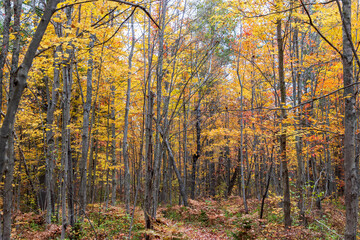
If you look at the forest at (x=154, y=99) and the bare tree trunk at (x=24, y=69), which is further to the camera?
the forest at (x=154, y=99)

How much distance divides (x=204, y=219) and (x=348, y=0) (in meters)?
8.84

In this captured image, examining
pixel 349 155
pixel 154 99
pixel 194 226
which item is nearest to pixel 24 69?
pixel 349 155

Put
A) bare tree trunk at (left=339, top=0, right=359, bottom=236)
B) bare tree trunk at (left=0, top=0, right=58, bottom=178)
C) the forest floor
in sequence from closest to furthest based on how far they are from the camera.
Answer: bare tree trunk at (left=0, top=0, right=58, bottom=178) < bare tree trunk at (left=339, top=0, right=359, bottom=236) < the forest floor

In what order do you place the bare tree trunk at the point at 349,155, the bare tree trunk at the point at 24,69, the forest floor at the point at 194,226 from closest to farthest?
the bare tree trunk at the point at 24,69 < the bare tree trunk at the point at 349,155 < the forest floor at the point at 194,226

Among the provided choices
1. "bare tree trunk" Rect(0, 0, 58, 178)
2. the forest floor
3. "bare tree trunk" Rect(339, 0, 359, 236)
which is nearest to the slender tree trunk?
"bare tree trunk" Rect(339, 0, 359, 236)

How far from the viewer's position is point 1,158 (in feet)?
5.32

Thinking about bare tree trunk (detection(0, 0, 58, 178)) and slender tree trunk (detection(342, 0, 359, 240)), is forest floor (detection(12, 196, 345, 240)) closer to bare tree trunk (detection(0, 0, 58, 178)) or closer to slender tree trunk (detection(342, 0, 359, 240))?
slender tree trunk (detection(342, 0, 359, 240))

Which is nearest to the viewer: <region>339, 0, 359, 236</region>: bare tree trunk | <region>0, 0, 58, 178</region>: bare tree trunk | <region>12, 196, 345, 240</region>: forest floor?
<region>0, 0, 58, 178</region>: bare tree trunk

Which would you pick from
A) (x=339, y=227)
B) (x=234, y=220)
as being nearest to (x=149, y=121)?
(x=234, y=220)

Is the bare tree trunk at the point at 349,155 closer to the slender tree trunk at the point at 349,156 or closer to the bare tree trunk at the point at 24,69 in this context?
the slender tree trunk at the point at 349,156

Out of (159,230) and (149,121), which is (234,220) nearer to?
(159,230)

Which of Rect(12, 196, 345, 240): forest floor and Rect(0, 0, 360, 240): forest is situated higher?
Rect(0, 0, 360, 240): forest

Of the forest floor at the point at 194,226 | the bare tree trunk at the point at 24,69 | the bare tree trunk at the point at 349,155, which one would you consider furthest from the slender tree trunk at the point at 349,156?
the bare tree trunk at the point at 24,69

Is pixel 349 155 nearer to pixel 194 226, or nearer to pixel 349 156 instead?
pixel 349 156
